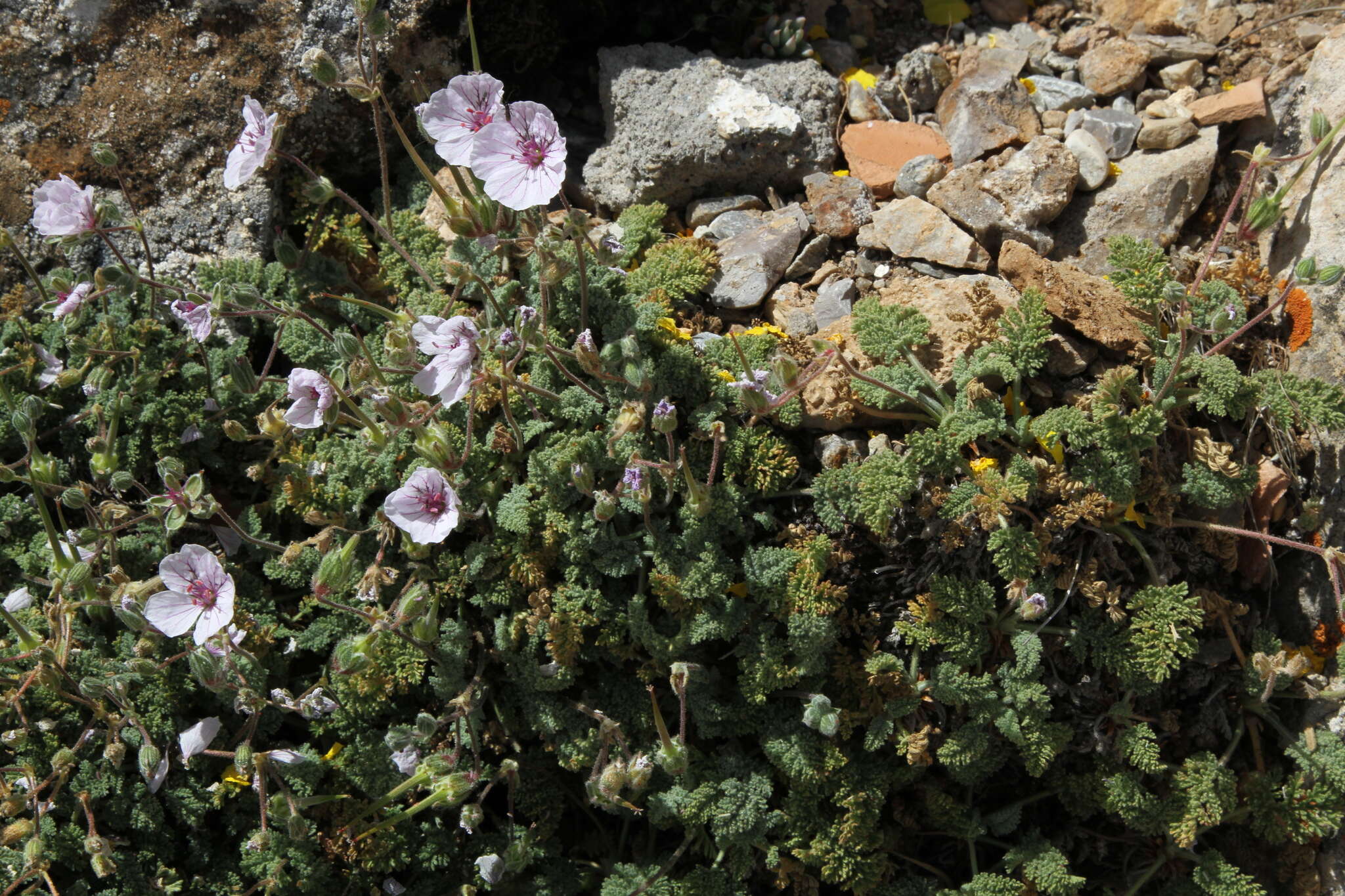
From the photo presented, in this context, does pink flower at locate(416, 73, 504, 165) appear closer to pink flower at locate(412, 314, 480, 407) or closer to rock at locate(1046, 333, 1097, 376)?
pink flower at locate(412, 314, 480, 407)

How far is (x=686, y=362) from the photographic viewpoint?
3.14m

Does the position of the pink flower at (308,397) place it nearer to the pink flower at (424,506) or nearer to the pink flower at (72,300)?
the pink flower at (424,506)

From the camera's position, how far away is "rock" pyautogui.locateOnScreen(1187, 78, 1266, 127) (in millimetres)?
3537

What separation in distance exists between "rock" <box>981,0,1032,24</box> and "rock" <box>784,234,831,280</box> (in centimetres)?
144

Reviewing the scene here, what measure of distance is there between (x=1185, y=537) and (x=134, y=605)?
3152 millimetres

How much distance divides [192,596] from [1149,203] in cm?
332

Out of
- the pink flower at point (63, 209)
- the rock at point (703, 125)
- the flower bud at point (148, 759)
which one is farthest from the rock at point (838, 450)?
the pink flower at point (63, 209)

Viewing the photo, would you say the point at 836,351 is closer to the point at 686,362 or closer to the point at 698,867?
the point at 686,362

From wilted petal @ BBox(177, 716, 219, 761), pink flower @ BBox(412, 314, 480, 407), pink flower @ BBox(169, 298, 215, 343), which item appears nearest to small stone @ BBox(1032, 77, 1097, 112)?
pink flower @ BBox(412, 314, 480, 407)

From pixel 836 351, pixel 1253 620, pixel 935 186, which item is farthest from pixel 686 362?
pixel 1253 620

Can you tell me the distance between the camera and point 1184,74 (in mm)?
3742

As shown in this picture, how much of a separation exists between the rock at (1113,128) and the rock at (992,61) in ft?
1.10

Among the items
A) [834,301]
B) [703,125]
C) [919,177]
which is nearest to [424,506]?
[834,301]

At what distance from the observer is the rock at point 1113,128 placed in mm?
3635
